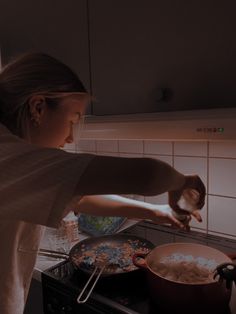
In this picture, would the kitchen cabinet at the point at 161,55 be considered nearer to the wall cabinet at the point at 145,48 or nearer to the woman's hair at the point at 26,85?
the wall cabinet at the point at 145,48

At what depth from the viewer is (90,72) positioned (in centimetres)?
94

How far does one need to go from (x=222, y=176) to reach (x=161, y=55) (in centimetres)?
58

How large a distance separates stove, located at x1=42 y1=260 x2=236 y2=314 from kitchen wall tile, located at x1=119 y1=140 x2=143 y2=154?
586 mm

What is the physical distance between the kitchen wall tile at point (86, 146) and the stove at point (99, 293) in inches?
26.5

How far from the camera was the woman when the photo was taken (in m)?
0.42

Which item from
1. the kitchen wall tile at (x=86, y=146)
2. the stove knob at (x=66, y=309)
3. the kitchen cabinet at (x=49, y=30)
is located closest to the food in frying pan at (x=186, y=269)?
the stove knob at (x=66, y=309)

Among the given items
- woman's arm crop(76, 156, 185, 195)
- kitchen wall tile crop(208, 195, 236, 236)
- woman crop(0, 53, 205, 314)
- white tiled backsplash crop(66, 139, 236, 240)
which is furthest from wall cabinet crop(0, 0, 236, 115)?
kitchen wall tile crop(208, 195, 236, 236)

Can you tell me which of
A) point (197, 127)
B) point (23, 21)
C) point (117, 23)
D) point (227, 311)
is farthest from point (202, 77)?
point (23, 21)

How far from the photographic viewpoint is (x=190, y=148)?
1.21m

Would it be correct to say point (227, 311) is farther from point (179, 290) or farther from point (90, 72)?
point (90, 72)

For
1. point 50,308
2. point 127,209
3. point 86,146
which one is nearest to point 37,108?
point 127,209

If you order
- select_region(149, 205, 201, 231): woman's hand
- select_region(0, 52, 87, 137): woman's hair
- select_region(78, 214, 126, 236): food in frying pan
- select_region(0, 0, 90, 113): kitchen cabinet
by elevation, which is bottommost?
select_region(78, 214, 126, 236): food in frying pan

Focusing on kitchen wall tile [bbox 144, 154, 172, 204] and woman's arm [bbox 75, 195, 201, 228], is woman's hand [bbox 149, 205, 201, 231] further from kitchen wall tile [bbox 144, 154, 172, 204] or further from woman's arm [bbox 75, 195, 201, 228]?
kitchen wall tile [bbox 144, 154, 172, 204]

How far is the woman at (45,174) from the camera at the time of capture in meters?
0.42
